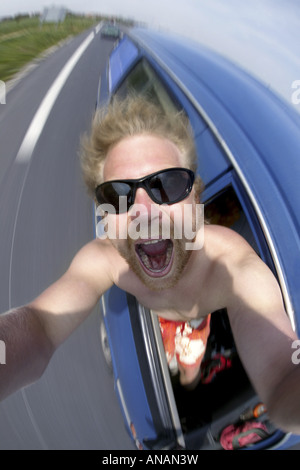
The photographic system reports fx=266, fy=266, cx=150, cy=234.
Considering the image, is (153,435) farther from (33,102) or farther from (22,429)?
(33,102)

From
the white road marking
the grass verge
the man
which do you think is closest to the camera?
the man

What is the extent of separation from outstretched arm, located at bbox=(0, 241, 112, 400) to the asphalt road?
19cm

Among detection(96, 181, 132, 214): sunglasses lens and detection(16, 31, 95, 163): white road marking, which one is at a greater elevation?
detection(16, 31, 95, 163): white road marking

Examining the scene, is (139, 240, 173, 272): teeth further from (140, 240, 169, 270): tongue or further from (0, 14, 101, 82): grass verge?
(0, 14, 101, 82): grass verge

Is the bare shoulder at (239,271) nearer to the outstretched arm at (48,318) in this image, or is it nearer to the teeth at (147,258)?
the teeth at (147,258)

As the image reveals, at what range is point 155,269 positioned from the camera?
50.1 inches

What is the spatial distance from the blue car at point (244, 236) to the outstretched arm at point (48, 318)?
20 cm

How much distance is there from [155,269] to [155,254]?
0.27ft

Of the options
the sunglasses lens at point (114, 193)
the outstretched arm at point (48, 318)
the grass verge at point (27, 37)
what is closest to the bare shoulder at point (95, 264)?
the outstretched arm at point (48, 318)

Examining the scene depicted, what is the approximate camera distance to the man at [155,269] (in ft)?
2.89

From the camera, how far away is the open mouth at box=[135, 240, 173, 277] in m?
1.25

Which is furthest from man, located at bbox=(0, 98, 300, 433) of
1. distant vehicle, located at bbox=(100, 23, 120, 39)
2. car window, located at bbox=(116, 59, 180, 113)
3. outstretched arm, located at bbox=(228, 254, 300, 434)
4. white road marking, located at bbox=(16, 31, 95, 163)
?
distant vehicle, located at bbox=(100, 23, 120, 39)

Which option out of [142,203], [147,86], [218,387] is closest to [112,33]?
[147,86]

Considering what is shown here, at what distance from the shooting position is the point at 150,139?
1231 millimetres
